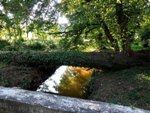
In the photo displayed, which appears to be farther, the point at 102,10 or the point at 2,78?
the point at 102,10

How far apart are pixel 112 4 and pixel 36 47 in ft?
39.9

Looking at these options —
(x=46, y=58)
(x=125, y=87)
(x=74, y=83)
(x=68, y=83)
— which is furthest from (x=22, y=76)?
(x=125, y=87)

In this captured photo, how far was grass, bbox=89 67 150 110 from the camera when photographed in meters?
7.72

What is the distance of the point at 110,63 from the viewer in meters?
12.6

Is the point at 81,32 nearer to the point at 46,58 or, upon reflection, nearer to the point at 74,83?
the point at 46,58

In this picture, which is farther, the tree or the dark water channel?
the tree

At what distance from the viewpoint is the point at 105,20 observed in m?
13.4

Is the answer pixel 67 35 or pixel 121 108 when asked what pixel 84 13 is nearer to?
pixel 67 35

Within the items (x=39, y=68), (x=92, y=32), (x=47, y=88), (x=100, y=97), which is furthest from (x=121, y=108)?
(x=92, y=32)

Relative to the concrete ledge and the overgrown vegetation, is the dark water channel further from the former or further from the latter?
the concrete ledge

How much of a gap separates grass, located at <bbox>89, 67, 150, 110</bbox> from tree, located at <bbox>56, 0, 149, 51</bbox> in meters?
2.71

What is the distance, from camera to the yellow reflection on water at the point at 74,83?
35.9ft

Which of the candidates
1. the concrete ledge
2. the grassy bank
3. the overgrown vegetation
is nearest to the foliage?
the overgrown vegetation

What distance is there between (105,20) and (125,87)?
17.5 ft
